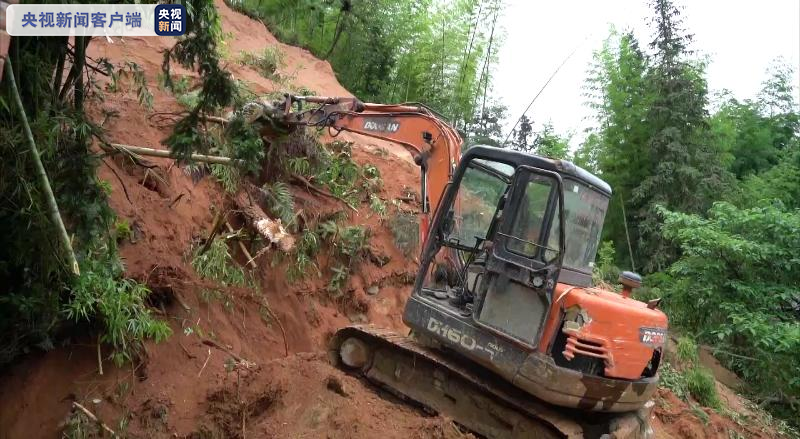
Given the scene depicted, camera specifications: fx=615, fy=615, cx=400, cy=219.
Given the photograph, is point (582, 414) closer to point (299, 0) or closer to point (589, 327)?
point (589, 327)

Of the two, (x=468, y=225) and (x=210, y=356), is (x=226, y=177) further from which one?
(x=468, y=225)

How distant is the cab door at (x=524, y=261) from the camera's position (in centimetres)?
423

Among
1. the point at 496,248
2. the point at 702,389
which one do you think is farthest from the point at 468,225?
the point at 702,389

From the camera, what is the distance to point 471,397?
4777 mm

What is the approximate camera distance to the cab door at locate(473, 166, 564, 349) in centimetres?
423

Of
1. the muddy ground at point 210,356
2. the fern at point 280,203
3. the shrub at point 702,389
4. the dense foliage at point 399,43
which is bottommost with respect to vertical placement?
the shrub at point 702,389

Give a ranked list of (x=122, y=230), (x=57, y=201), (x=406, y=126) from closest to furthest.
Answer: (x=57, y=201) < (x=122, y=230) < (x=406, y=126)

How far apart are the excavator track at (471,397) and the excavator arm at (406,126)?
1.05 meters

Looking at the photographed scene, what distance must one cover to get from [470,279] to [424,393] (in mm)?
998

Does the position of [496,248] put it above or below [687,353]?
above

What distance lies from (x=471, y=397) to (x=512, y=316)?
2.75 ft

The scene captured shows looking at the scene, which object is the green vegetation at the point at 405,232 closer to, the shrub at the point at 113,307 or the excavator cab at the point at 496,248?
the excavator cab at the point at 496,248

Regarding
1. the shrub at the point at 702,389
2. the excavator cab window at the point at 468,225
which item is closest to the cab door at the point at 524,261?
the excavator cab window at the point at 468,225

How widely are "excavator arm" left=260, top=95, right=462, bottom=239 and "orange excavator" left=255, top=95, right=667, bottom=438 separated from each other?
2 cm
